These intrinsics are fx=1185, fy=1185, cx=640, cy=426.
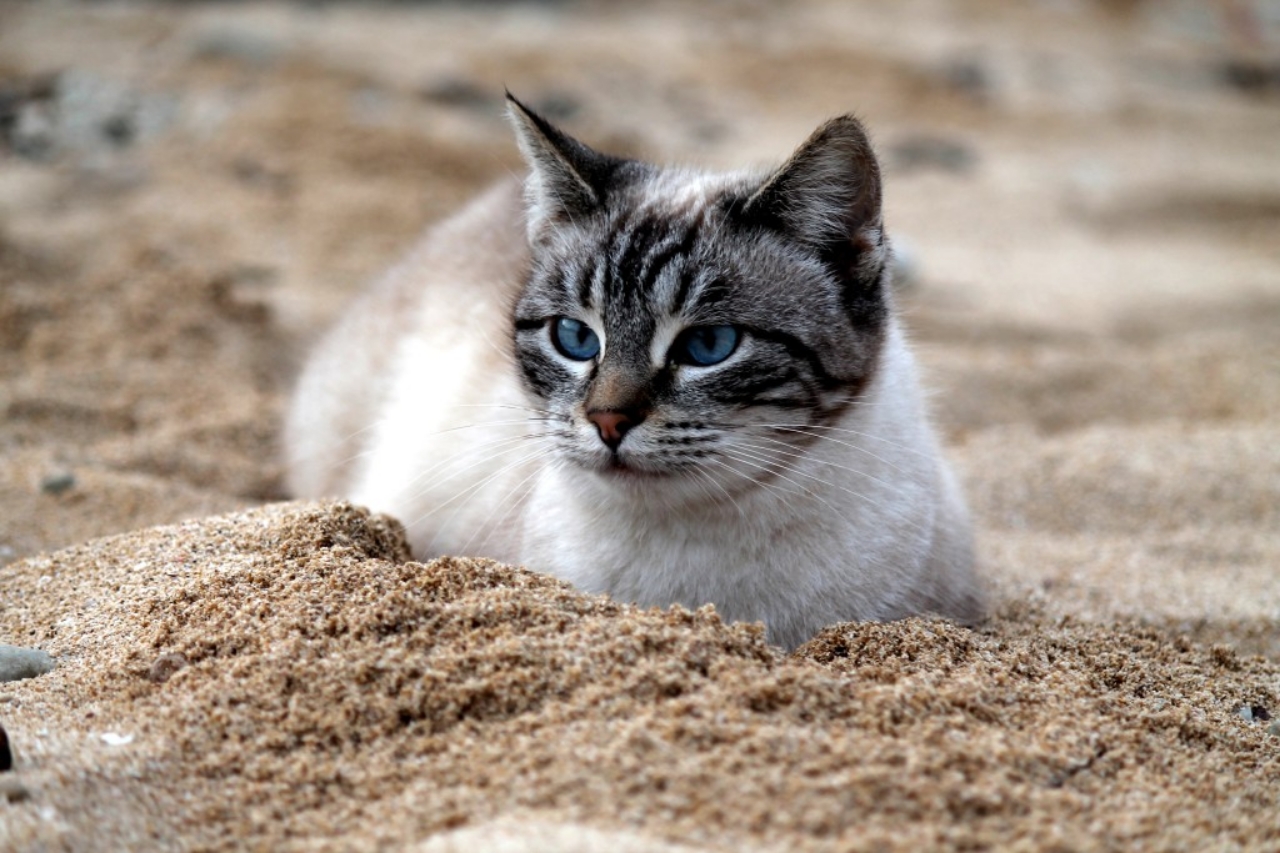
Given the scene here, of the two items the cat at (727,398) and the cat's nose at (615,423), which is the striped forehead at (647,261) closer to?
the cat at (727,398)

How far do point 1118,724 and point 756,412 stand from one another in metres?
1.05

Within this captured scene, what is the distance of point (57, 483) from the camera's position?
3.97 metres

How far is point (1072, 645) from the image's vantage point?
9.75 feet

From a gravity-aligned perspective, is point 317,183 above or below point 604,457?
above

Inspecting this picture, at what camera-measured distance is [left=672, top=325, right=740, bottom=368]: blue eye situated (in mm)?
2875

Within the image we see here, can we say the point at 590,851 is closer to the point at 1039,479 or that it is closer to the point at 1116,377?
the point at 1039,479

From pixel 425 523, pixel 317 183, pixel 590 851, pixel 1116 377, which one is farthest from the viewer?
pixel 317 183

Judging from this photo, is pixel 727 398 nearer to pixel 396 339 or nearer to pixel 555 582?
A: pixel 555 582

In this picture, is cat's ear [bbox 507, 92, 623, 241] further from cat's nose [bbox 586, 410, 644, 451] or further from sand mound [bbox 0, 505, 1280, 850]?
sand mound [bbox 0, 505, 1280, 850]

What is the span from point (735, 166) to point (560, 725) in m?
5.08

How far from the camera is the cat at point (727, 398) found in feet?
9.33

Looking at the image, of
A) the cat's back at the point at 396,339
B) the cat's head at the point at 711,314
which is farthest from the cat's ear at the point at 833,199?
the cat's back at the point at 396,339

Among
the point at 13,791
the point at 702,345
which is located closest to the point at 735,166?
the point at 702,345

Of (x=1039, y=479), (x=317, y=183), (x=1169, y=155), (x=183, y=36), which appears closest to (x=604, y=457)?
(x=1039, y=479)
